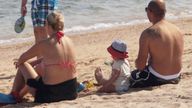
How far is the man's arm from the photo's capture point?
607cm

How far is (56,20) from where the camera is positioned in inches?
227

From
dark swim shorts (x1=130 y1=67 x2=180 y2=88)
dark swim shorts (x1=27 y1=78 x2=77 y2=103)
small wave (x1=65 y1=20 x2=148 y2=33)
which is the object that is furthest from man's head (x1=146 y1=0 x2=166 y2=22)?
small wave (x1=65 y1=20 x2=148 y2=33)

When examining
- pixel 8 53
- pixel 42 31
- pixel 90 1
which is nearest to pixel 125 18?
pixel 90 1

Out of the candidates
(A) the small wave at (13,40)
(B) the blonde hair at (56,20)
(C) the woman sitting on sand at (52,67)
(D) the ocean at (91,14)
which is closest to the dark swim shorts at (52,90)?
(C) the woman sitting on sand at (52,67)

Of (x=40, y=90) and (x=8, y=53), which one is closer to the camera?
(x=40, y=90)

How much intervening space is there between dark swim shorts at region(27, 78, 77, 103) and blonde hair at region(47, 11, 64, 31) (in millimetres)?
576

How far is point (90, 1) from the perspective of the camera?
1664 centimetres

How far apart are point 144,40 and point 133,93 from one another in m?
0.59

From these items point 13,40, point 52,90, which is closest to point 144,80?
point 52,90

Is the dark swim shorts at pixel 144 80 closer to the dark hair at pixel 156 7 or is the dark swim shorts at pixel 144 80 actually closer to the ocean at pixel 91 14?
the dark hair at pixel 156 7

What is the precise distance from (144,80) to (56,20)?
1.29m

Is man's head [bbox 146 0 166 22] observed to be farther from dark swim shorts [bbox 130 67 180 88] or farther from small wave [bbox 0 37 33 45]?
small wave [bbox 0 37 33 45]

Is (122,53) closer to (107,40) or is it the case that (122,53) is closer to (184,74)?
(184,74)

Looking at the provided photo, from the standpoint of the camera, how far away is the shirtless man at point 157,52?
610 cm
